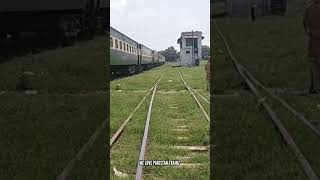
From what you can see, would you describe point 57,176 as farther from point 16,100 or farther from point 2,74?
point 2,74

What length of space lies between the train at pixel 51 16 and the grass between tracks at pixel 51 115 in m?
1.63

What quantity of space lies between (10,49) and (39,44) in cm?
192

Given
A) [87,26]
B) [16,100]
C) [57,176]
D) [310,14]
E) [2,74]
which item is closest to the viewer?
[57,176]

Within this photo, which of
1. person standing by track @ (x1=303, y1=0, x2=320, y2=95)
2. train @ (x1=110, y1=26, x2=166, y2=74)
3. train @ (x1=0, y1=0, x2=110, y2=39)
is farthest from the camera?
train @ (x1=110, y1=26, x2=166, y2=74)

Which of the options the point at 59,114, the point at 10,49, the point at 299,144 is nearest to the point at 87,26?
the point at 10,49

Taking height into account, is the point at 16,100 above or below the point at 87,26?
below

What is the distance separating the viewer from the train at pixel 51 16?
24.8m

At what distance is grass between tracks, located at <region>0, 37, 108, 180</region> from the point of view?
7.01m

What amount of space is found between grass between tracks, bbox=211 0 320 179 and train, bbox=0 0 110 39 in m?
7.36

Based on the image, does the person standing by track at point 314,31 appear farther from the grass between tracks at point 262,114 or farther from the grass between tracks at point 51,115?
the grass between tracks at point 51,115

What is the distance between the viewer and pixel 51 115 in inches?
474

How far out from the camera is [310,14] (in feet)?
39.6

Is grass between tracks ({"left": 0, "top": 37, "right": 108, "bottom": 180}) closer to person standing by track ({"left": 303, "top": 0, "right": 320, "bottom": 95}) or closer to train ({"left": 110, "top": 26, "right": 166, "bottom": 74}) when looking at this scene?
train ({"left": 110, "top": 26, "right": 166, "bottom": 74})

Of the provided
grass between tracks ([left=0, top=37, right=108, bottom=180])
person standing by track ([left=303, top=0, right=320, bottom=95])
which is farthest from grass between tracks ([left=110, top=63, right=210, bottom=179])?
person standing by track ([left=303, top=0, right=320, bottom=95])
